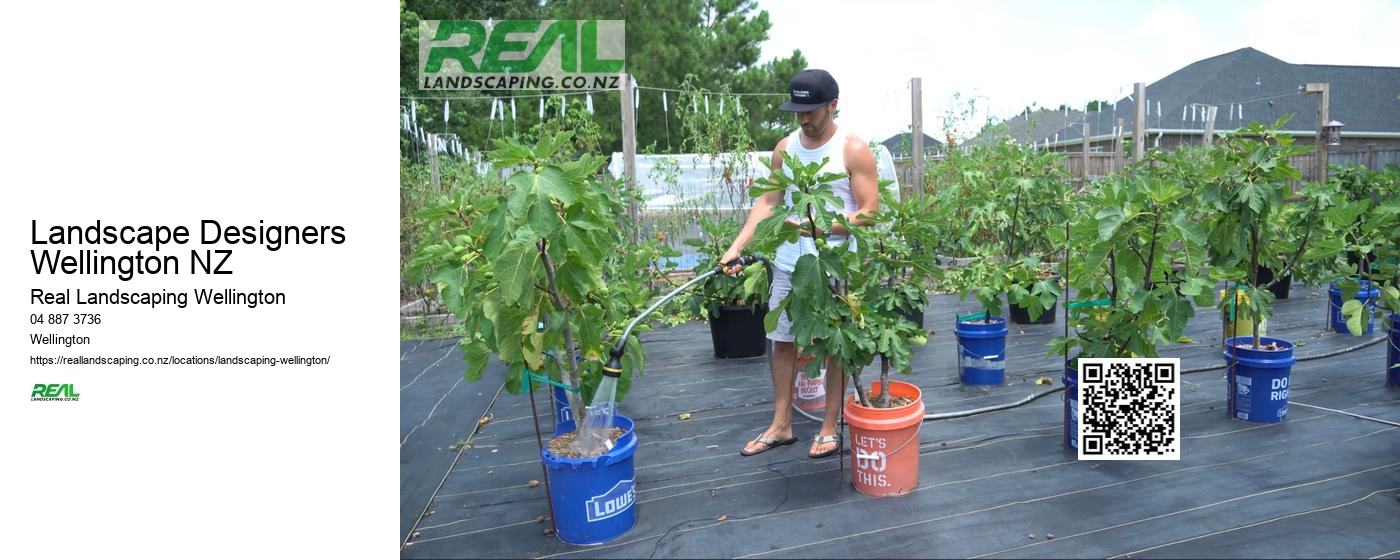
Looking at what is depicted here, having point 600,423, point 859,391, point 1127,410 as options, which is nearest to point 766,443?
point 859,391

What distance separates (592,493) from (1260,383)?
2.67 meters

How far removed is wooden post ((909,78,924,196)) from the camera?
7059 mm

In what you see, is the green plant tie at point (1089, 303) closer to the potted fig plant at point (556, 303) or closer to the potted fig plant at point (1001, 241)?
the potted fig plant at point (1001, 241)

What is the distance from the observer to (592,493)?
235 centimetres

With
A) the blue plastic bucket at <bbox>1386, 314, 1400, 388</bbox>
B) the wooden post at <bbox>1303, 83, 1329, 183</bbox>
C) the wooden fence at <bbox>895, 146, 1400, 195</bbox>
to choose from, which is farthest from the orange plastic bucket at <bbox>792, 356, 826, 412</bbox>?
the wooden post at <bbox>1303, 83, 1329, 183</bbox>

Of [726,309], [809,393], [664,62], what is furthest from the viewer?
[664,62]

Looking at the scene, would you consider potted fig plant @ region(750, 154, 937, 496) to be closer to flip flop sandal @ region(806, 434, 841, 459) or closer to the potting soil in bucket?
flip flop sandal @ region(806, 434, 841, 459)

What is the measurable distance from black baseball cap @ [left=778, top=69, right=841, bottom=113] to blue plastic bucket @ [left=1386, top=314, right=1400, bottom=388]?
2963 millimetres

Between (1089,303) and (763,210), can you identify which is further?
(1089,303)

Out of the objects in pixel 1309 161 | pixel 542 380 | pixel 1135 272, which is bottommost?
pixel 542 380

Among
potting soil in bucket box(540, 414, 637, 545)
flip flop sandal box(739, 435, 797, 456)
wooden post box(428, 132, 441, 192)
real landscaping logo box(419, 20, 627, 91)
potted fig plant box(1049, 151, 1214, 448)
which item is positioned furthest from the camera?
real landscaping logo box(419, 20, 627, 91)

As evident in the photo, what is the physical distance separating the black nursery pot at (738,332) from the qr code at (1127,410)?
6.31 feet

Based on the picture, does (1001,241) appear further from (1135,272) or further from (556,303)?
(556,303)

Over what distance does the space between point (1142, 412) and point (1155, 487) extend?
321 mm
